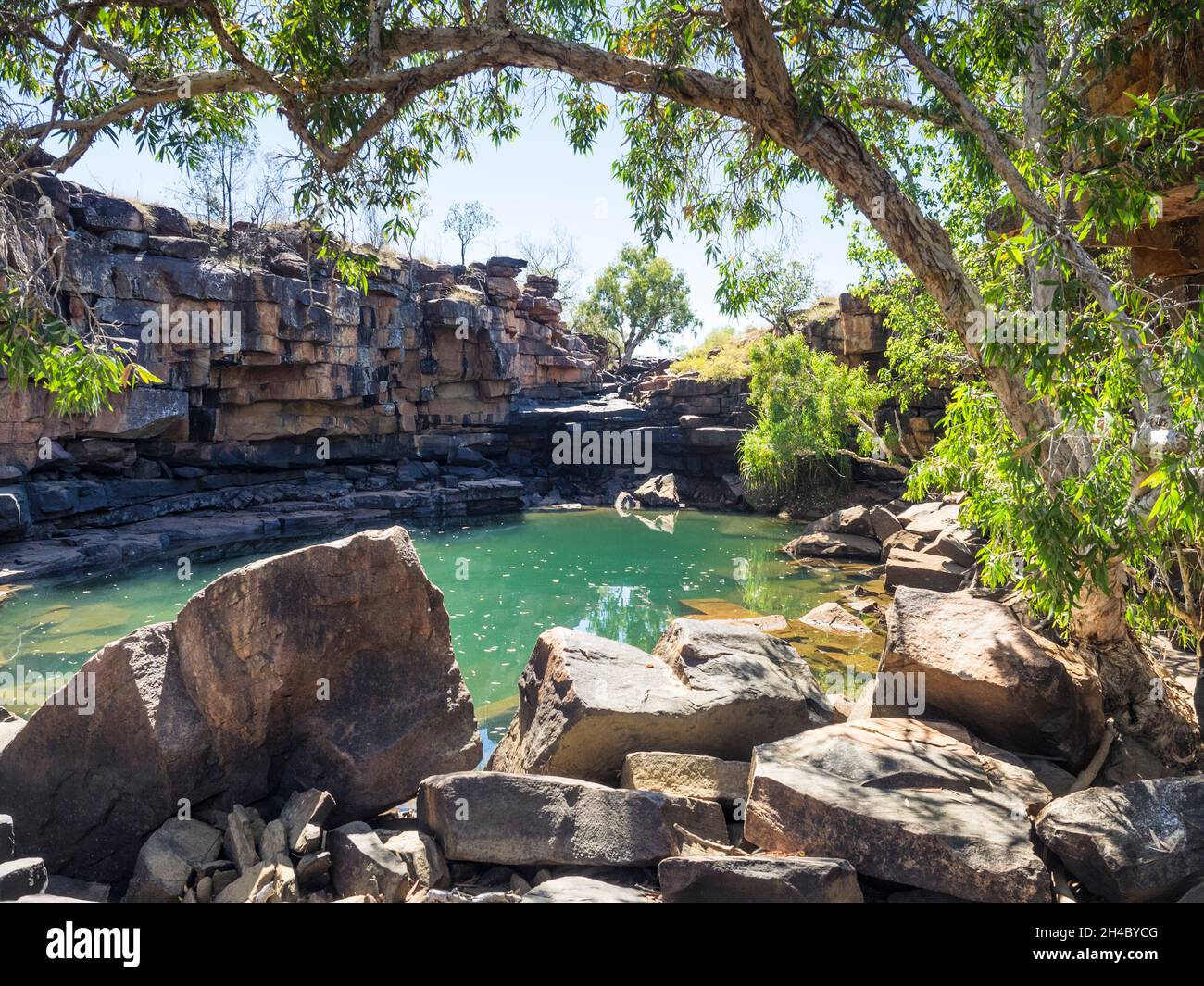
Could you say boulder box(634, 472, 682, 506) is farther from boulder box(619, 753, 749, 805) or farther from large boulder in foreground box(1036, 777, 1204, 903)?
large boulder in foreground box(1036, 777, 1204, 903)

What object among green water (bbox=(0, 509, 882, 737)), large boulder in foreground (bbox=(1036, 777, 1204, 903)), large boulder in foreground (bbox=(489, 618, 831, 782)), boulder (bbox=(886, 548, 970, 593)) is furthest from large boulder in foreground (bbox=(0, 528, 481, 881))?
boulder (bbox=(886, 548, 970, 593))

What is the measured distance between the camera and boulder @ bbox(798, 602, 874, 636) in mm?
10328

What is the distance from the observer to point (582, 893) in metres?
3.18

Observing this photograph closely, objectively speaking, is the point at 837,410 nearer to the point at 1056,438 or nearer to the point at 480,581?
the point at 480,581

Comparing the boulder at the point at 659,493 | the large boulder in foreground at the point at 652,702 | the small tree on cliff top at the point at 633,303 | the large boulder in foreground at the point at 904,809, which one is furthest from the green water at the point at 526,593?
the small tree on cliff top at the point at 633,303

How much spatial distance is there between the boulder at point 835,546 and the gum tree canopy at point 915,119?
9.32m

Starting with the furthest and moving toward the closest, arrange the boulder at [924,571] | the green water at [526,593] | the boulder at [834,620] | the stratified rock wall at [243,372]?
the stratified rock wall at [243,372] < the boulder at [924,571] < the boulder at [834,620] < the green water at [526,593]

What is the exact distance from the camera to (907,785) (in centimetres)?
382

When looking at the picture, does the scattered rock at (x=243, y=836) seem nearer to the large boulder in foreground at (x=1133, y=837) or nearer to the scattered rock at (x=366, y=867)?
the scattered rock at (x=366, y=867)

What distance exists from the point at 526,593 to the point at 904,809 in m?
10.6

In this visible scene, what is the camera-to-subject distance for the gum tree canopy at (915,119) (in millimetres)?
3934

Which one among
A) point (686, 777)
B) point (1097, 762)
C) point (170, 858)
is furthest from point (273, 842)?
point (1097, 762)

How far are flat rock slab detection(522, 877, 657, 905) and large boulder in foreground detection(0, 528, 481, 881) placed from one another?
58.0 inches

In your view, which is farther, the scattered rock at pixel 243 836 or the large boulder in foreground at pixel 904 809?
the scattered rock at pixel 243 836
